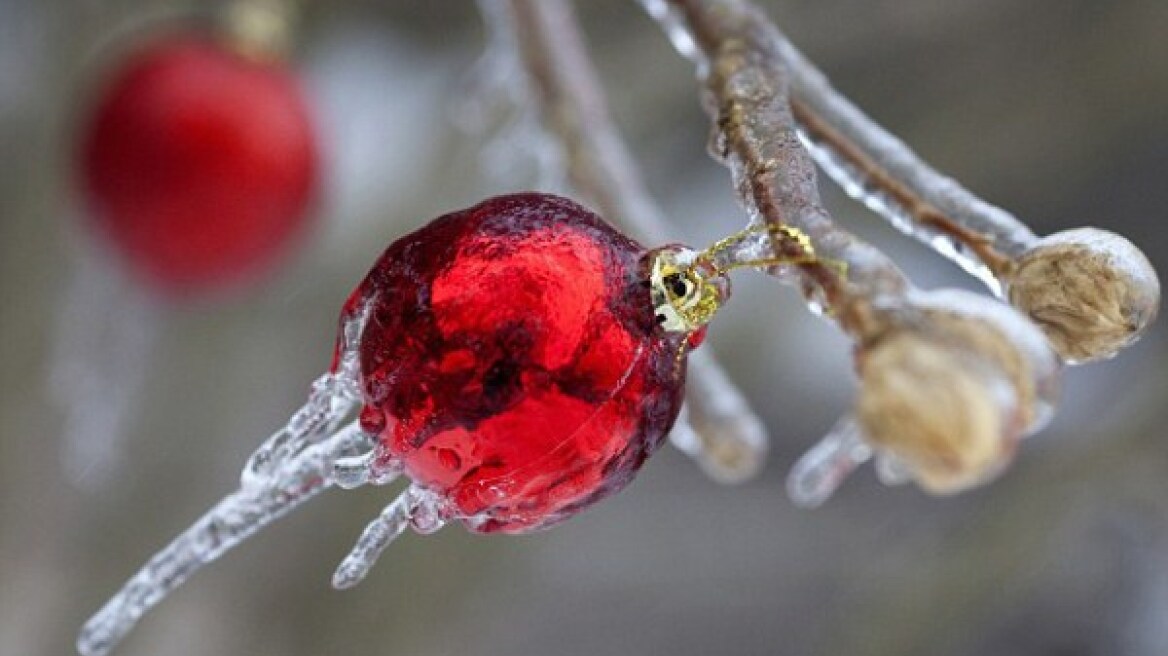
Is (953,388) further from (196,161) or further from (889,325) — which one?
(196,161)

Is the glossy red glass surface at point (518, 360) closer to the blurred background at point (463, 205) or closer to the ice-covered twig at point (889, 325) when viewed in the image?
the ice-covered twig at point (889, 325)

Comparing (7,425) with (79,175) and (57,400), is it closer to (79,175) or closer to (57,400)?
(57,400)

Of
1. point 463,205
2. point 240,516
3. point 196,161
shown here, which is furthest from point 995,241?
point 463,205

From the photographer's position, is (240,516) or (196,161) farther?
(196,161)

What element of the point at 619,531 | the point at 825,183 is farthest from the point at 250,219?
the point at 619,531

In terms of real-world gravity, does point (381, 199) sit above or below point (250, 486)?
above

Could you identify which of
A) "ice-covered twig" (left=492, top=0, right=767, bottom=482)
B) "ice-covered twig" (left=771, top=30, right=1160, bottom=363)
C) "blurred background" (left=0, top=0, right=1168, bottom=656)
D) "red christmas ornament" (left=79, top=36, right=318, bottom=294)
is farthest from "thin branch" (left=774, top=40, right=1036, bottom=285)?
"blurred background" (left=0, top=0, right=1168, bottom=656)
